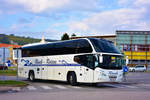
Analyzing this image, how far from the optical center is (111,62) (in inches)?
842

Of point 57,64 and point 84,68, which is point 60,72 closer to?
point 57,64

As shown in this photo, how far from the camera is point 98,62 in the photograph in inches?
A: 823

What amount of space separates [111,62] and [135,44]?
5885 centimetres

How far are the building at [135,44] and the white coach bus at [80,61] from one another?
49.8m

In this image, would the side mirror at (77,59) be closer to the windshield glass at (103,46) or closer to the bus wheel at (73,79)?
the bus wheel at (73,79)

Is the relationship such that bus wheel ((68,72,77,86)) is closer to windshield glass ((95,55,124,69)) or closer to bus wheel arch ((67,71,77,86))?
bus wheel arch ((67,71,77,86))

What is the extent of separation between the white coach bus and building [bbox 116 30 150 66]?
49770mm

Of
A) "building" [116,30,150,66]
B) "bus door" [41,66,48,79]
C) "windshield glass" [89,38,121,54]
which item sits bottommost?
"bus door" [41,66,48,79]

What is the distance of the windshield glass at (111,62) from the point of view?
68.8ft

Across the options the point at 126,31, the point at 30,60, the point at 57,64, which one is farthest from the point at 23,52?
the point at 126,31

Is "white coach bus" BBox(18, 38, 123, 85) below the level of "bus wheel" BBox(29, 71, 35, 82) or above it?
above

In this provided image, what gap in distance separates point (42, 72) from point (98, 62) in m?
8.32

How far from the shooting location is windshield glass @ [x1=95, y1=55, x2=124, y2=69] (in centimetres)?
2097

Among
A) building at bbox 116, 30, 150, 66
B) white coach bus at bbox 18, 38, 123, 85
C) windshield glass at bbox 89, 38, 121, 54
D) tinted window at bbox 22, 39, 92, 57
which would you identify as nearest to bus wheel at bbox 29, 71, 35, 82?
white coach bus at bbox 18, 38, 123, 85
